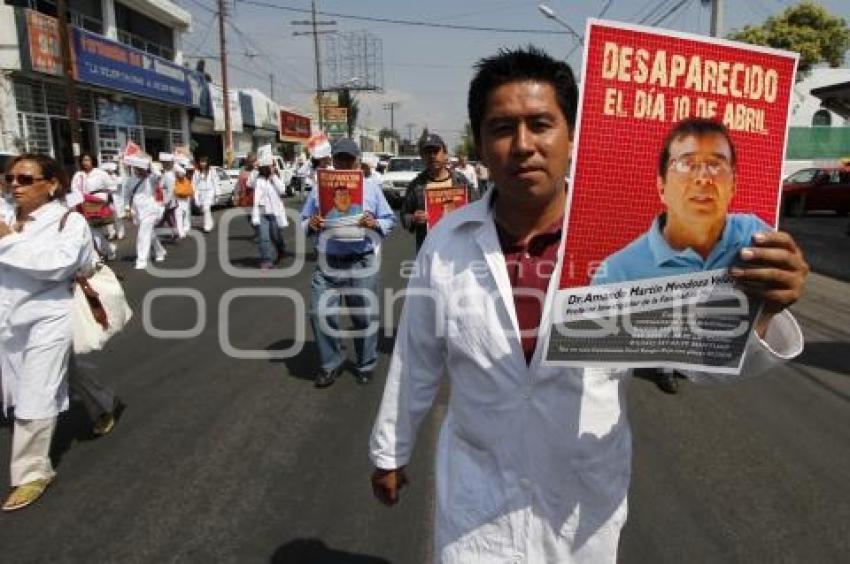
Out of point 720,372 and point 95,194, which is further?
point 95,194

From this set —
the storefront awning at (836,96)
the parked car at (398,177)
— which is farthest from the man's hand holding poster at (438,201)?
the parked car at (398,177)

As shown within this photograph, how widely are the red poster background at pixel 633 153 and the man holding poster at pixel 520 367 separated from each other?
23 centimetres

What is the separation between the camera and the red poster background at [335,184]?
566 centimetres

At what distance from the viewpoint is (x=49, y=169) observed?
392 cm

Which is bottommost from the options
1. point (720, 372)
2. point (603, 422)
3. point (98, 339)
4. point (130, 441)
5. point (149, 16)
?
point (130, 441)

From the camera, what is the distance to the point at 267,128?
48719 mm

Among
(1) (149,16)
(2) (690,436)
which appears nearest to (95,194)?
(2) (690,436)

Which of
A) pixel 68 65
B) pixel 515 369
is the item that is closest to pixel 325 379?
pixel 515 369

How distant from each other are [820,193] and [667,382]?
1924 cm

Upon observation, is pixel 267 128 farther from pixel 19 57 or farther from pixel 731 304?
pixel 731 304

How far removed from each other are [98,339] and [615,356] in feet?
12.2

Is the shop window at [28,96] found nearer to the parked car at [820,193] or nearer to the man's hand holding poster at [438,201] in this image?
the man's hand holding poster at [438,201]

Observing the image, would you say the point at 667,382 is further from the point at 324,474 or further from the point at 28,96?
the point at 28,96

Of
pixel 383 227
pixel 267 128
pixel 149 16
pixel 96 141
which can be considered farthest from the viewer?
pixel 267 128
